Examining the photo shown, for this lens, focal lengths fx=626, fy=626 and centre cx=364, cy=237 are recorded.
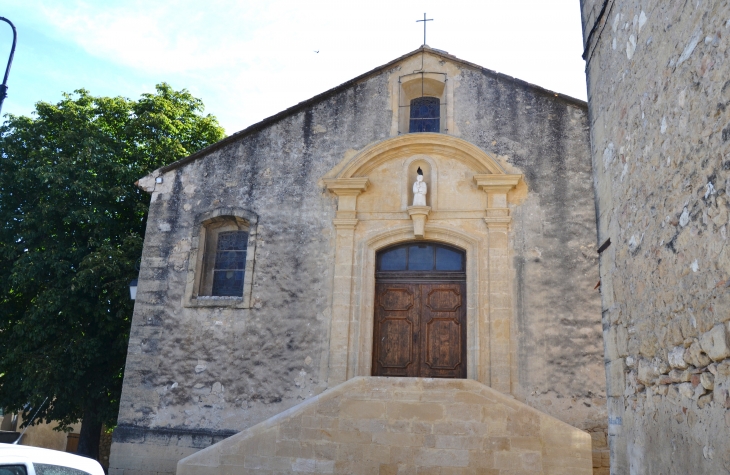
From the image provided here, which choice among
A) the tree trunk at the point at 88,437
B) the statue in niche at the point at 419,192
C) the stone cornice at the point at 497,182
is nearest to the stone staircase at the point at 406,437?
the statue in niche at the point at 419,192

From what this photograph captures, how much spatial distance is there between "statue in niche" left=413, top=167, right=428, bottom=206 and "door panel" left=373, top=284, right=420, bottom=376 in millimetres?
1328

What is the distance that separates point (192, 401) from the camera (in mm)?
9602

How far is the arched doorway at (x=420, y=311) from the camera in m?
9.48

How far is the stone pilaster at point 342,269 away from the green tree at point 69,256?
169 inches

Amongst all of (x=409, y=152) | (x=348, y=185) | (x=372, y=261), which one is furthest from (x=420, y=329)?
(x=409, y=152)

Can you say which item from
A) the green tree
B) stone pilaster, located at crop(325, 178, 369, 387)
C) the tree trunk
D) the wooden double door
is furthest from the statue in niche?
the tree trunk

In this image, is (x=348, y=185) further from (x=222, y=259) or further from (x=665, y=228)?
(x=665, y=228)

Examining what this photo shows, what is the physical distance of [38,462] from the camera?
4289 mm

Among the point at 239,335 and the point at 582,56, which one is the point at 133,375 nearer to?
the point at 239,335

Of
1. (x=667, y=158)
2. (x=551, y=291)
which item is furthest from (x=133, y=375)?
(x=667, y=158)

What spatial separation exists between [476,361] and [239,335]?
3.65m

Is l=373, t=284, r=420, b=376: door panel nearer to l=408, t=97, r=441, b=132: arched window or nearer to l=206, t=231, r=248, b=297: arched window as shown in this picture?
l=206, t=231, r=248, b=297: arched window

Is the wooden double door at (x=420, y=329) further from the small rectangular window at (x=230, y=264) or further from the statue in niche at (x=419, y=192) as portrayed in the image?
the small rectangular window at (x=230, y=264)

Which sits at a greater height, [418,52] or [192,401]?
[418,52]
